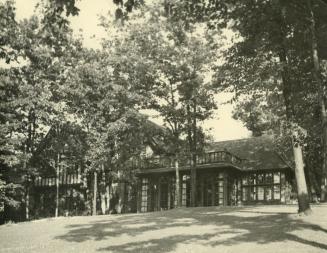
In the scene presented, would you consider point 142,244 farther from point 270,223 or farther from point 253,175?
point 253,175

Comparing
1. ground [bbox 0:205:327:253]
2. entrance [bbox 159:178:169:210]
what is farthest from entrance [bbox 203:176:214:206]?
ground [bbox 0:205:327:253]

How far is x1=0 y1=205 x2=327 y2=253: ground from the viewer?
13.5 meters

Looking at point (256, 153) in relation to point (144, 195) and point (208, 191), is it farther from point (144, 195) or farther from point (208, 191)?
point (144, 195)

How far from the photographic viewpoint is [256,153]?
40844mm

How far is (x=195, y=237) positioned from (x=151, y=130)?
17933mm

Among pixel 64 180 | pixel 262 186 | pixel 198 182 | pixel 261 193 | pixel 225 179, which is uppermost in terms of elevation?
pixel 64 180

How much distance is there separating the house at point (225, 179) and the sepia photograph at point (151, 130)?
99 mm

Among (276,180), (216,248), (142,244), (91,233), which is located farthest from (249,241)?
(276,180)

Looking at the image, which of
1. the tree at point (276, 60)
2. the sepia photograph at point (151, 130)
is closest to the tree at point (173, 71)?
the sepia photograph at point (151, 130)

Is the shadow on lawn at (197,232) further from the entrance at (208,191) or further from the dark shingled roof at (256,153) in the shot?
the entrance at (208,191)

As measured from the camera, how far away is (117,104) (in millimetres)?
32469

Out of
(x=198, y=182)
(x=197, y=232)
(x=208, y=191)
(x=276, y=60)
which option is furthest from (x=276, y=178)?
(x=197, y=232)

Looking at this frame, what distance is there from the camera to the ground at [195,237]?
13516 mm

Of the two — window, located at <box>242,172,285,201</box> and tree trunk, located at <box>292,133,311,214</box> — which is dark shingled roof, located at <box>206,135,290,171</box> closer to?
window, located at <box>242,172,285,201</box>
